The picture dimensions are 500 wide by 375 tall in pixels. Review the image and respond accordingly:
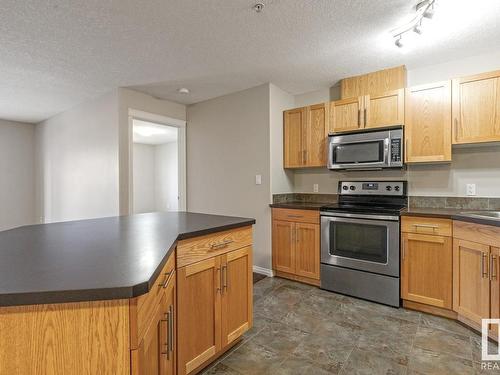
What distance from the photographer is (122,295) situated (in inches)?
28.6

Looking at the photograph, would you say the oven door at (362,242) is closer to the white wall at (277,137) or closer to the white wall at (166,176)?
the white wall at (277,137)

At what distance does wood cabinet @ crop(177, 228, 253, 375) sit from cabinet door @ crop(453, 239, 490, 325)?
173 centimetres

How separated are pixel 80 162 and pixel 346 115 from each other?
13.1 feet

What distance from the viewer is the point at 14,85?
11.2 ft

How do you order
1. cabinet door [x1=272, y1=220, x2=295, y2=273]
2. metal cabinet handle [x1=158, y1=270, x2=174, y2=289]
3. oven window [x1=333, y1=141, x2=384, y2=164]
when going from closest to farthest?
1. metal cabinet handle [x1=158, y1=270, x2=174, y2=289]
2. oven window [x1=333, y1=141, x2=384, y2=164]
3. cabinet door [x1=272, y1=220, x2=295, y2=273]

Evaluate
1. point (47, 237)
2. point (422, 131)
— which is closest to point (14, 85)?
point (47, 237)

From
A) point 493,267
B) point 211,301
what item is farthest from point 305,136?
point 211,301

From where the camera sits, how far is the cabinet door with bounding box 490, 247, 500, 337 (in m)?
1.90

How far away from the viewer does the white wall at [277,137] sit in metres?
3.40

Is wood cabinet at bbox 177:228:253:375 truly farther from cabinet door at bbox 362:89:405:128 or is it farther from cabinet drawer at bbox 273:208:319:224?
cabinet door at bbox 362:89:405:128

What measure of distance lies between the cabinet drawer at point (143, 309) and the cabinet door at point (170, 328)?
9 cm

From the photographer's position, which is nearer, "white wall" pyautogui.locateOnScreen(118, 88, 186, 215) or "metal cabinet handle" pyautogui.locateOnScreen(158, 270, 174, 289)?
"metal cabinet handle" pyautogui.locateOnScreen(158, 270, 174, 289)

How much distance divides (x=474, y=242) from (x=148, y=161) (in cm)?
800

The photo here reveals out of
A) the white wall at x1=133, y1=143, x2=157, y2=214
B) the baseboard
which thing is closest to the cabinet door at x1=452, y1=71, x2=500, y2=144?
the baseboard
